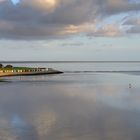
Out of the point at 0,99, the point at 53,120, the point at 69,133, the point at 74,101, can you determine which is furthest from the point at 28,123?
the point at 0,99

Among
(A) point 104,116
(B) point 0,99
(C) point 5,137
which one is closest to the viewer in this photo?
(C) point 5,137

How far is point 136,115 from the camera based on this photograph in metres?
33.8

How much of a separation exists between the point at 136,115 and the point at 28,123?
30.4 feet

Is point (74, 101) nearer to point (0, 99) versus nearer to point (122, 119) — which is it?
point (0, 99)

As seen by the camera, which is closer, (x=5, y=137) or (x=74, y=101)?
(x=5, y=137)

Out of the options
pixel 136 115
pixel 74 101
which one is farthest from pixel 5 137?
pixel 74 101

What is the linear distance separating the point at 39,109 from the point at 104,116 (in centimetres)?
733

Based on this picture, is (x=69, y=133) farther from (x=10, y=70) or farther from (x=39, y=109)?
(x=10, y=70)

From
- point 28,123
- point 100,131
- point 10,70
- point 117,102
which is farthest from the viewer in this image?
point 10,70

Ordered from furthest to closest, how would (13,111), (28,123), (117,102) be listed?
(117,102) → (13,111) → (28,123)

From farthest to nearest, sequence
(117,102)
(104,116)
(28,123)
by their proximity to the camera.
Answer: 1. (117,102)
2. (104,116)
3. (28,123)

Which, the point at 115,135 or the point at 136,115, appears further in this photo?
the point at 136,115

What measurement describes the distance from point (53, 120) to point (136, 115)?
23.5 ft

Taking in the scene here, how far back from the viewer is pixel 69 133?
26.5 meters
